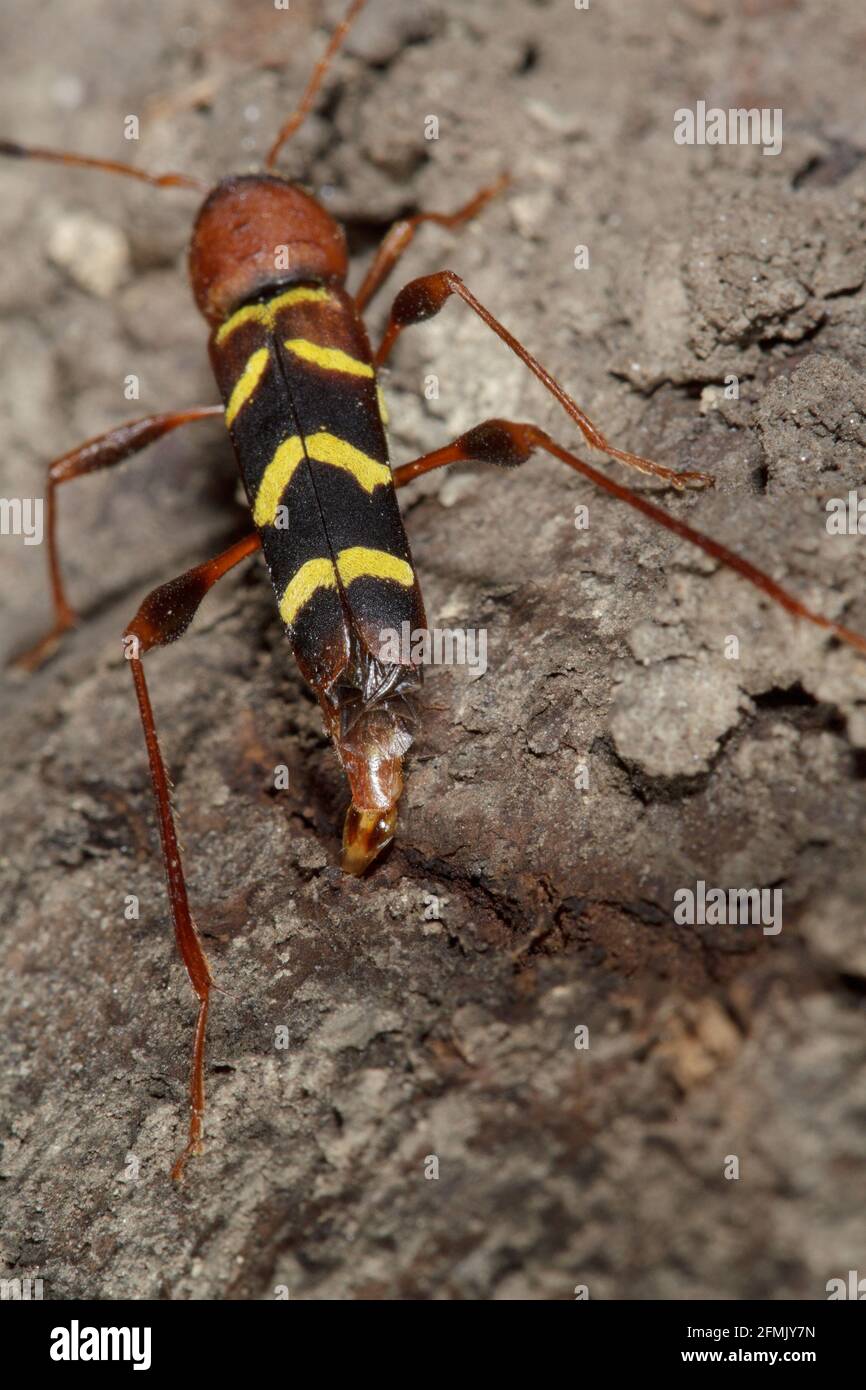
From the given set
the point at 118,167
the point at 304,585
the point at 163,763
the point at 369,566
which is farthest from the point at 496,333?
the point at 118,167

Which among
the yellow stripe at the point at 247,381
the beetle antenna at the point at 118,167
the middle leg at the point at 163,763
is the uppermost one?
the beetle antenna at the point at 118,167

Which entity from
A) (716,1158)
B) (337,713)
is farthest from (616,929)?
(337,713)

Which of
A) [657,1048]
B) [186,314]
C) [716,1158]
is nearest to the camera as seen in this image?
[716,1158]

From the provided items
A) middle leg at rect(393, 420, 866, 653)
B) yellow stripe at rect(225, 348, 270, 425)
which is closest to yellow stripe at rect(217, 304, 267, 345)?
yellow stripe at rect(225, 348, 270, 425)

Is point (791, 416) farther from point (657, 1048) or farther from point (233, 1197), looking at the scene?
point (233, 1197)

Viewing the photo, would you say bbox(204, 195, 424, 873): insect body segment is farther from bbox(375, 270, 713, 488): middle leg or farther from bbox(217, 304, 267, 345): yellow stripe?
bbox(375, 270, 713, 488): middle leg

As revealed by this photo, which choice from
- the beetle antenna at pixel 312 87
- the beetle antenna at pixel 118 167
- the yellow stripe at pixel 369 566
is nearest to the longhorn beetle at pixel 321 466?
the yellow stripe at pixel 369 566

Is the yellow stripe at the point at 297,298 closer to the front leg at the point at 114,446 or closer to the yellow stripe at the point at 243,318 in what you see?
the yellow stripe at the point at 243,318
